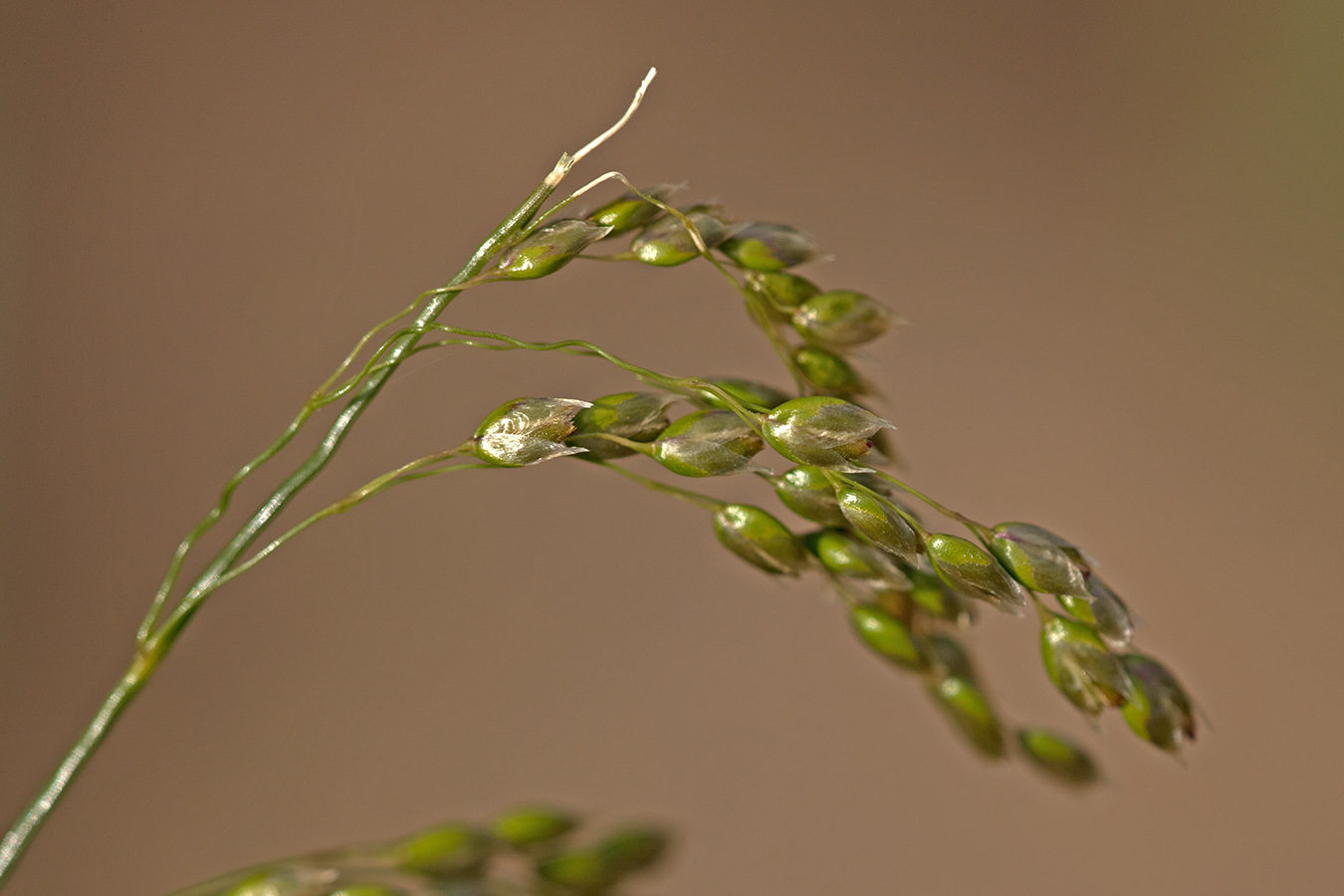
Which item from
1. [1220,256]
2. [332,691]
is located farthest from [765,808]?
[1220,256]

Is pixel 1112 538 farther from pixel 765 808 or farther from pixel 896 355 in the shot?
pixel 765 808

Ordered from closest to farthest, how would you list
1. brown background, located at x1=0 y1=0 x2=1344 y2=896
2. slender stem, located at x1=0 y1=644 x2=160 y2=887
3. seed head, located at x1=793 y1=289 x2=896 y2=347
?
slender stem, located at x1=0 y1=644 x2=160 y2=887
seed head, located at x1=793 y1=289 x2=896 y2=347
brown background, located at x1=0 y1=0 x2=1344 y2=896

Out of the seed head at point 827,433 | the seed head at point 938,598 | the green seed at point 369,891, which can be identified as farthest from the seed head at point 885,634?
the green seed at point 369,891

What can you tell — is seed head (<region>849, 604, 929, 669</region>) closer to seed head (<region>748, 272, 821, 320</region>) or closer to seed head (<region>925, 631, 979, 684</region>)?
seed head (<region>925, 631, 979, 684</region>)

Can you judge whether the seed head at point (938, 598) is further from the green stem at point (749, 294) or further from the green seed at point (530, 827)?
the green seed at point (530, 827)

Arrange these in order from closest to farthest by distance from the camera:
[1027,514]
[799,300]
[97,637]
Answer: [799,300]
[97,637]
[1027,514]

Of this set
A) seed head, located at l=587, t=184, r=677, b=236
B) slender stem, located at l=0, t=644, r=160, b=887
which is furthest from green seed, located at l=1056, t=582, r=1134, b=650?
slender stem, located at l=0, t=644, r=160, b=887
